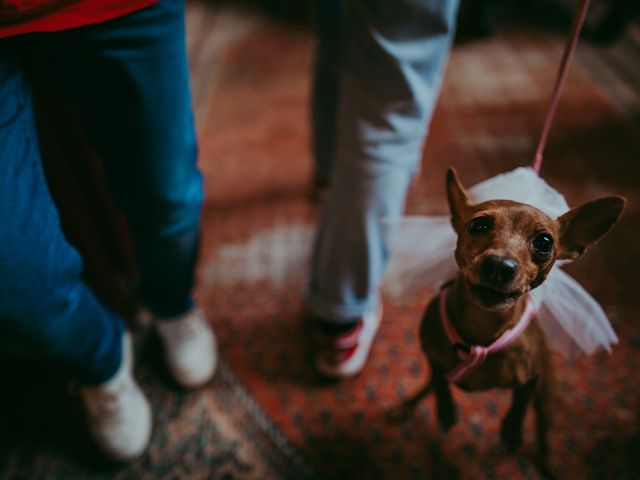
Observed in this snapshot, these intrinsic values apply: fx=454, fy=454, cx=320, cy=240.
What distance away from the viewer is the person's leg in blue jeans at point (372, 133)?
0.65 m

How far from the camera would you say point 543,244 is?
46 cm

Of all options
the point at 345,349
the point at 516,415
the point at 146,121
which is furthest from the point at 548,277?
the point at 146,121

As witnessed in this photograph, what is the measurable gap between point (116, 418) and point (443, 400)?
1.91 ft

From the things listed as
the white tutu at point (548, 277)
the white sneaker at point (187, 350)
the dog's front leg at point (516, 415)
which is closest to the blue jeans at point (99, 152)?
the white sneaker at point (187, 350)

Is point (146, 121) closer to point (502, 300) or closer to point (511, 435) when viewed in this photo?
point (502, 300)

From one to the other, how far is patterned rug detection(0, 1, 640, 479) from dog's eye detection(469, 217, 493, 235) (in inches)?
11.6

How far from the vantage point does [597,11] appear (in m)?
2.09

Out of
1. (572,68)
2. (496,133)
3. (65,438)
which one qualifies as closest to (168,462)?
(65,438)

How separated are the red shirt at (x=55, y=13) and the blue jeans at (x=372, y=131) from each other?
1.04 ft

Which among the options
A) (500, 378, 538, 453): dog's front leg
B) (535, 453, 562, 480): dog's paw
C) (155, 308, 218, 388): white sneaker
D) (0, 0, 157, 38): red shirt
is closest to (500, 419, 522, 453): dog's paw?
(500, 378, 538, 453): dog's front leg

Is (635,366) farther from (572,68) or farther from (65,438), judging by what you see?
(572,68)

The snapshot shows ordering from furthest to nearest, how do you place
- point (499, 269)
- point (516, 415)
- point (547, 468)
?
1. point (547, 468)
2. point (516, 415)
3. point (499, 269)

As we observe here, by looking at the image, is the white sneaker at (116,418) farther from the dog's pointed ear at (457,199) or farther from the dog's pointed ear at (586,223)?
the dog's pointed ear at (586,223)

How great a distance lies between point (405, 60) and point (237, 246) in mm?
746
